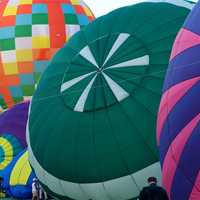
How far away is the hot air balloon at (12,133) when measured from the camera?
16.2 m

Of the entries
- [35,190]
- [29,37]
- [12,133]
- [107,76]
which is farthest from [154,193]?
[29,37]

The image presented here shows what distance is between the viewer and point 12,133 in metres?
16.6

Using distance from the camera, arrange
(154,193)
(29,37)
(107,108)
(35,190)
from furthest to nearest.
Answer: (29,37)
(35,190)
(107,108)
(154,193)

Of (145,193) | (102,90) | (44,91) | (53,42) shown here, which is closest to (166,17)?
(102,90)

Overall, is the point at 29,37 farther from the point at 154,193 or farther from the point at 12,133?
the point at 154,193

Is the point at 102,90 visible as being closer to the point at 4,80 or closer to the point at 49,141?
the point at 49,141

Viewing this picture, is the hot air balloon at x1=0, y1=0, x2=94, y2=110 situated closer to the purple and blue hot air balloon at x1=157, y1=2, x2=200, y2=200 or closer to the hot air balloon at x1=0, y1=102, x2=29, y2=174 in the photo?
the hot air balloon at x1=0, y1=102, x2=29, y2=174

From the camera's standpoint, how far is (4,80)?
68.7ft

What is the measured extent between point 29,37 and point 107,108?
448 inches

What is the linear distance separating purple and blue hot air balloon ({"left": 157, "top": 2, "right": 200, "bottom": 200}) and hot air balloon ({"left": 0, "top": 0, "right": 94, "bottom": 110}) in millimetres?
12433

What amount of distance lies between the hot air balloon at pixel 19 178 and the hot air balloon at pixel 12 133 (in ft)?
2.96

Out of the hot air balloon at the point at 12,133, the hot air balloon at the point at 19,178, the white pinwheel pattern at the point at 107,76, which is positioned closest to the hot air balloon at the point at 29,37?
the hot air balloon at the point at 12,133

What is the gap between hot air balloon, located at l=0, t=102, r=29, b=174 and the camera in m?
16.2

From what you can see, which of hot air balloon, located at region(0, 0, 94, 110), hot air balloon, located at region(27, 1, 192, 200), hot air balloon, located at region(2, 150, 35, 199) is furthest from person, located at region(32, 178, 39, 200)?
hot air balloon, located at region(0, 0, 94, 110)
